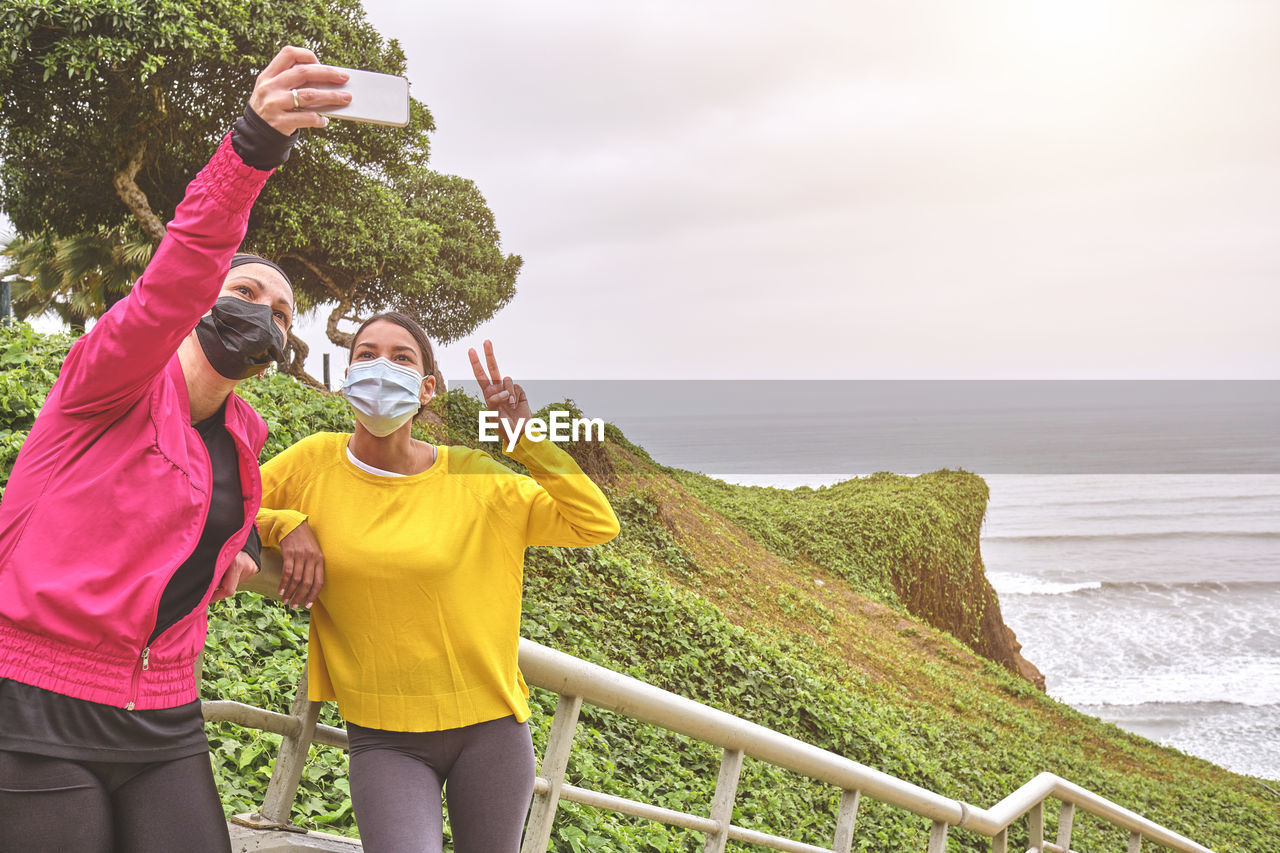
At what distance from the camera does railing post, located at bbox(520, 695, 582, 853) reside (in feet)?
6.31

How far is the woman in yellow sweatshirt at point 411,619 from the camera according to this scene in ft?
5.82

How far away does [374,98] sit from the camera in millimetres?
1435

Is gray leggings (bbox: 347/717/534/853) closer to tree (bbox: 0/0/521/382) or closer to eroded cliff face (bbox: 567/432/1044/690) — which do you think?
tree (bbox: 0/0/521/382)

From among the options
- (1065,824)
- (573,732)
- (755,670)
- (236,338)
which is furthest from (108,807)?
(755,670)

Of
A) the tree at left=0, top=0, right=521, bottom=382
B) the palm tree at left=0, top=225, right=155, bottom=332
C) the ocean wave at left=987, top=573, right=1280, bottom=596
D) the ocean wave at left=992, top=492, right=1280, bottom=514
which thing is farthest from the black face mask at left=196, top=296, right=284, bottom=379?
the ocean wave at left=992, top=492, right=1280, bottom=514

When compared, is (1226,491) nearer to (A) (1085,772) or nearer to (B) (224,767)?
(A) (1085,772)

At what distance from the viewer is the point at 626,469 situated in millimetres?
13570

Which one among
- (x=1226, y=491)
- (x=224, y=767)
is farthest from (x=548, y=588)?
(x=1226, y=491)

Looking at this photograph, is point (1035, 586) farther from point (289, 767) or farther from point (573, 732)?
point (289, 767)

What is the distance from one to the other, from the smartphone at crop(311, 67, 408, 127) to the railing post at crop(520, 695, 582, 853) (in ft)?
3.97

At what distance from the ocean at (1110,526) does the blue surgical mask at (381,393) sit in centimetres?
134

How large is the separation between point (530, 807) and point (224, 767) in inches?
52.9

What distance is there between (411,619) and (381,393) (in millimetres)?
498

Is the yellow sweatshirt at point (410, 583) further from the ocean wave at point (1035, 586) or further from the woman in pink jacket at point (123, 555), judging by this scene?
the ocean wave at point (1035, 586)
